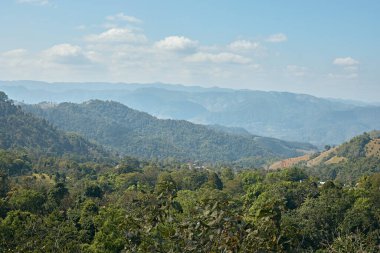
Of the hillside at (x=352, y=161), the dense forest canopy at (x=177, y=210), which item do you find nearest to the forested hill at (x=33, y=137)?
the dense forest canopy at (x=177, y=210)

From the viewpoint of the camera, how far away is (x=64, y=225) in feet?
134

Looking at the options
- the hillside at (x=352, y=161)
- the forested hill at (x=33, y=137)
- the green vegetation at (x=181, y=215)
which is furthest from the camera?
the forested hill at (x=33, y=137)

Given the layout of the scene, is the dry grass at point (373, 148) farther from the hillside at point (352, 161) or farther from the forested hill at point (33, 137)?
the forested hill at point (33, 137)

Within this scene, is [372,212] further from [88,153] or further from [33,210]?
[88,153]

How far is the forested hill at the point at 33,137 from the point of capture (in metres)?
154

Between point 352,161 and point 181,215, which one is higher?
point 181,215

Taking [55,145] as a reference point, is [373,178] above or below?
above

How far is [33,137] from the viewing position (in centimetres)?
16575

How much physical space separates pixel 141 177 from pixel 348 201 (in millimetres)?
44570

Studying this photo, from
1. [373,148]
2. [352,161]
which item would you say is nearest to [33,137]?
[352,161]

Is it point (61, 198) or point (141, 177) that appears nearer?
point (61, 198)

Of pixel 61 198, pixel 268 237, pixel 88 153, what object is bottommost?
pixel 88 153

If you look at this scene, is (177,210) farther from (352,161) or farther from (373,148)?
(373,148)

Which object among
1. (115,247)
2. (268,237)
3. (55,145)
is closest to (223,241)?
(268,237)
